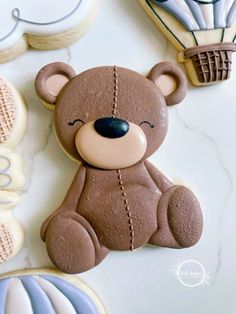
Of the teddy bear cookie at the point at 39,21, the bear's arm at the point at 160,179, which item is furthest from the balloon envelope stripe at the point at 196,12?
the bear's arm at the point at 160,179

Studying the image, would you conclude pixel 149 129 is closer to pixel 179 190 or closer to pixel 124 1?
pixel 179 190

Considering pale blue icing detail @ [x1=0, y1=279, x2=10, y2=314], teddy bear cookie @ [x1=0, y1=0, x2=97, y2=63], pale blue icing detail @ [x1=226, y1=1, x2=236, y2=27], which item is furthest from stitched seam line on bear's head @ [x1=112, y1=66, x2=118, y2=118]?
pale blue icing detail @ [x1=0, y1=279, x2=10, y2=314]

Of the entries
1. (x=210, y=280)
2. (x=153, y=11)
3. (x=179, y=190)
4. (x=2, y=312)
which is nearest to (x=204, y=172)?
(x=179, y=190)

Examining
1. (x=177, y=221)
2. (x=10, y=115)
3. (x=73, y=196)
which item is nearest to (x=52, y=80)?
(x=10, y=115)

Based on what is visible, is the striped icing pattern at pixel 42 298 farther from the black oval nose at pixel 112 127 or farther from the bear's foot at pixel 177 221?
the black oval nose at pixel 112 127

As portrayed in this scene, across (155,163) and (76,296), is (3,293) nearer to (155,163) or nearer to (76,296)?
(76,296)
